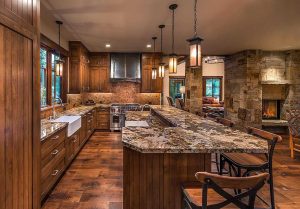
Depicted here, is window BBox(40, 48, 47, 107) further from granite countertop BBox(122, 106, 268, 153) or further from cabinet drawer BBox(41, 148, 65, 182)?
granite countertop BBox(122, 106, 268, 153)

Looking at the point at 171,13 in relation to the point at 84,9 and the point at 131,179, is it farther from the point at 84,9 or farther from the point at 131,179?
the point at 131,179

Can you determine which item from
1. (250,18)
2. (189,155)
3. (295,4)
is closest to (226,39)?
(250,18)

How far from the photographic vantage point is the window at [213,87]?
13.9 m

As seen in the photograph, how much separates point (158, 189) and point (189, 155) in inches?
16.9

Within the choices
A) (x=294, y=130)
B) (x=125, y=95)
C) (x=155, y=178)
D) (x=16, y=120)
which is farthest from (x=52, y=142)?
(x=125, y=95)

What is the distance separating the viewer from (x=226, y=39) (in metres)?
5.89

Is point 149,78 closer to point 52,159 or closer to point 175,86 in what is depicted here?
point 52,159

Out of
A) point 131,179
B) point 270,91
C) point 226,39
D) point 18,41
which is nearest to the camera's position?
point 18,41

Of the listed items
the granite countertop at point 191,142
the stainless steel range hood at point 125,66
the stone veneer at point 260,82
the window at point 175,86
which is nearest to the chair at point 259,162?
the granite countertop at point 191,142

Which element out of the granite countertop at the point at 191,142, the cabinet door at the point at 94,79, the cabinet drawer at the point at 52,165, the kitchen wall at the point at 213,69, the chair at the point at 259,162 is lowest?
the cabinet drawer at the point at 52,165

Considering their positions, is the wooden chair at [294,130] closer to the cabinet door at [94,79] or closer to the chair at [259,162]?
the chair at [259,162]

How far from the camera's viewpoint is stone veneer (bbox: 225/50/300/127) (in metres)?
7.36

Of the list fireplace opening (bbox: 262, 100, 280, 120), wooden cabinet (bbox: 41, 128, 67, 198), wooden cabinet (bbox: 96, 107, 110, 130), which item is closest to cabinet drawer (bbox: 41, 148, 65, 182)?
wooden cabinet (bbox: 41, 128, 67, 198)

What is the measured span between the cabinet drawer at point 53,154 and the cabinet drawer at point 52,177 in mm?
174
